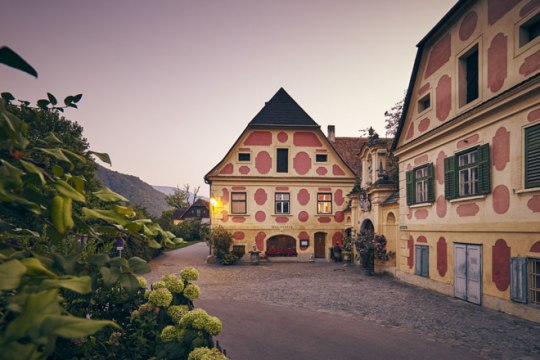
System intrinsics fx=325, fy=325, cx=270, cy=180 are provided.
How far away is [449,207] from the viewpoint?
11211 mm

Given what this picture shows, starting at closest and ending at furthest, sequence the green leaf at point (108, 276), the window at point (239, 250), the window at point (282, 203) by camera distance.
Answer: the green leaf at point (108, 276) → the window at point (239, 250) → the window at point (282, 203)

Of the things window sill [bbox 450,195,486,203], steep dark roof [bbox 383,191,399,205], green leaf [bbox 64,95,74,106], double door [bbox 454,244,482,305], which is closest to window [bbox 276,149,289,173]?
steep dark roof [bbox 383,191,399,205]

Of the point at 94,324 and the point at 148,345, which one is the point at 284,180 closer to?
the point at 148,345

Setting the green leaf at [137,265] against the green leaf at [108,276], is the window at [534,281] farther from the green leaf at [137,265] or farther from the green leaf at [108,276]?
the green leaf at [108,276]

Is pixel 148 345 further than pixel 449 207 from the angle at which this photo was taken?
No

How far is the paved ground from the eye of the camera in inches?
251

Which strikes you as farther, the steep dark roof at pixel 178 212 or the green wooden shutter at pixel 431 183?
the steep dark roof at pixel 178 212

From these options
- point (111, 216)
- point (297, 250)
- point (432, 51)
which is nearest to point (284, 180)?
point (297, 250)

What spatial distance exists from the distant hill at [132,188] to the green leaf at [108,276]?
142m

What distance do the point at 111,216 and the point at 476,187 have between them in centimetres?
1129

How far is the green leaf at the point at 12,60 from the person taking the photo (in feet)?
2.42

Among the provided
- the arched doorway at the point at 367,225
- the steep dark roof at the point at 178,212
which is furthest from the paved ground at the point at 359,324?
the steep dark roof at the point at 178,212

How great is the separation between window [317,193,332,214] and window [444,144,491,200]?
11356 mm

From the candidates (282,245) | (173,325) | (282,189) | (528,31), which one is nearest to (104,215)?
(173,325)
